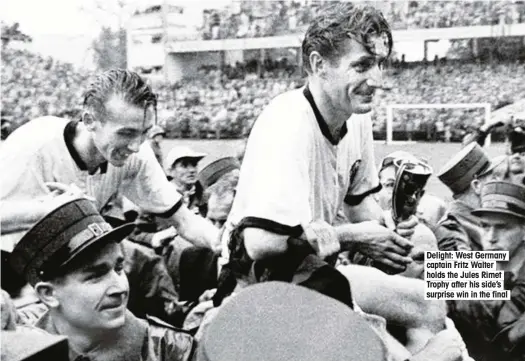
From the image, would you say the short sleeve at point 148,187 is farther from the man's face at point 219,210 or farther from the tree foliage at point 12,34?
the tree foliage at point 12,34

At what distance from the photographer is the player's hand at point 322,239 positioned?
3.18 ft

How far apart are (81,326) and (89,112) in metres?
0.45

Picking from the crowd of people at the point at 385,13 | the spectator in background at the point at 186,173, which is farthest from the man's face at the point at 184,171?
the crowd of people at the point at 385,13

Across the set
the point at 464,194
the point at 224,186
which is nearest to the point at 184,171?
the point at 224,186

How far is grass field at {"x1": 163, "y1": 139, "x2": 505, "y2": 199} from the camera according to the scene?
170cm

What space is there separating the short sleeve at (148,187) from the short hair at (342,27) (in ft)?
1.65

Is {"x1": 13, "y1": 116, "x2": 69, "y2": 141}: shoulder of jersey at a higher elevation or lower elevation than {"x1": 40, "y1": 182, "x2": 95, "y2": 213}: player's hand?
higher

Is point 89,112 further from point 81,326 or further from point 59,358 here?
point 59,358

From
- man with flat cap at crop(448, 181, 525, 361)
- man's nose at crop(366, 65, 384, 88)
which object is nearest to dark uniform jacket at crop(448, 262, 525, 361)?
man with flat cap at crop(448, 181, 525, 361)

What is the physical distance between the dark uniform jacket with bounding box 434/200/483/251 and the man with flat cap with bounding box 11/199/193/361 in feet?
2.18

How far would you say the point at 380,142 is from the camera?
5.70ft

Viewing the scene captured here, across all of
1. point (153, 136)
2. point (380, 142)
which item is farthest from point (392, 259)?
point (153, 136)

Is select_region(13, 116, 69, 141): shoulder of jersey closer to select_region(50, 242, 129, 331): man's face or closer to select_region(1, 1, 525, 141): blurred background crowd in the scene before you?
select_region(1, 1, 525, 141): blurred background crowd

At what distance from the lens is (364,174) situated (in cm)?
122
